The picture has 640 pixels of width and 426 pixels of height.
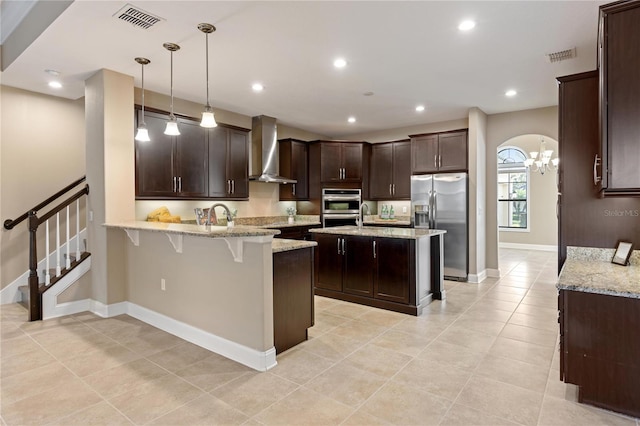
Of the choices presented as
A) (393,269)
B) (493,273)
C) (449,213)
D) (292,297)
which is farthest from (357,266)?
(493,273)

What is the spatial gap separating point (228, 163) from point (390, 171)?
3.34 meters

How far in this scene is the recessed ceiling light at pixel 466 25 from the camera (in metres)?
2.93

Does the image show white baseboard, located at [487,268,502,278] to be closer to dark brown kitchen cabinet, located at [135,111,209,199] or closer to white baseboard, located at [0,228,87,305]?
dark brown kitchen cabinet, located at [135,111,209,199]

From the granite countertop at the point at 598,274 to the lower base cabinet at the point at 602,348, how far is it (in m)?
0.07

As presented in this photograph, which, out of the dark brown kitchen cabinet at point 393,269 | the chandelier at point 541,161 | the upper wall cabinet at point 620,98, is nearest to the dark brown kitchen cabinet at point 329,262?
the dark brown kitchen cabinet at point 393,269

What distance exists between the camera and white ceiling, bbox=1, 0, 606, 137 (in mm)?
2764

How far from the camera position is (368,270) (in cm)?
440

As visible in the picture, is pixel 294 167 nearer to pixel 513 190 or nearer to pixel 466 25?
pixel 466 25

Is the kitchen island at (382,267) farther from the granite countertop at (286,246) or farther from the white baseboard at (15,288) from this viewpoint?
the white baseboard at (15,288)

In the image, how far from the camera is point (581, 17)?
2.87 metres

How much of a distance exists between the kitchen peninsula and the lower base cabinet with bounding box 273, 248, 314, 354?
0.03 m

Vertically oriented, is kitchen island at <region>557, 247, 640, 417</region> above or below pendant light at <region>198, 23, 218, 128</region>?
below

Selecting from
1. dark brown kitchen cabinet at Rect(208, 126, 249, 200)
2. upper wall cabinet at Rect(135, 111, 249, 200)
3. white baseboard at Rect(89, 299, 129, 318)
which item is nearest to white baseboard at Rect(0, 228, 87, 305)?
white baseboard at Rect(89, 299, 129, 318)

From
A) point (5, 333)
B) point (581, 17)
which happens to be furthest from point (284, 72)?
point (5, 333)
